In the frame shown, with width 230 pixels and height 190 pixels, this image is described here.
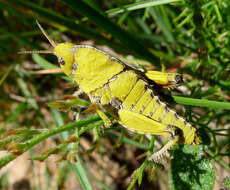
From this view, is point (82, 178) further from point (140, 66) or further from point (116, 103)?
point (140, 66)

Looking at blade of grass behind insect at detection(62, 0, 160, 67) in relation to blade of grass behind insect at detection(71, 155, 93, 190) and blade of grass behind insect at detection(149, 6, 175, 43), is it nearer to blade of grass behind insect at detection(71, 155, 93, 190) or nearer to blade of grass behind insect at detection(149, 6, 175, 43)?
blade of grass behind insect at detection(149, 6, 175, 43)

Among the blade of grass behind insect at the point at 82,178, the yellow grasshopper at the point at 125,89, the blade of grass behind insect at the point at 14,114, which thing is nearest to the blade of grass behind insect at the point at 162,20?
the yellow grasshopper at the point at 125,89

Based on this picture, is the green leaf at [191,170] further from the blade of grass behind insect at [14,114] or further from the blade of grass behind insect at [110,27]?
the blade of grass behind insect at [14,114]

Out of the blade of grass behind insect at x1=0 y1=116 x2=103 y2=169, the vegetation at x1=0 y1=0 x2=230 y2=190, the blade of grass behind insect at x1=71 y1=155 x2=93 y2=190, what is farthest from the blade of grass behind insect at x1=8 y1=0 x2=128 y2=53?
the blade of grass behind insect at x1=71 y1=155 x2=93 y2=190

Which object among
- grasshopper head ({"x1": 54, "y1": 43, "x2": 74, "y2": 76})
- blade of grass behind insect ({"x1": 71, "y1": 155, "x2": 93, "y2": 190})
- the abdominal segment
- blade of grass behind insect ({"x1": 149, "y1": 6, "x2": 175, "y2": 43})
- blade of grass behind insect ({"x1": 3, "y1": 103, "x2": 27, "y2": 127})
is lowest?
blade of grass behind insect ({"x1": 71, "y1": 155, "x2": 93, "y2": 190})

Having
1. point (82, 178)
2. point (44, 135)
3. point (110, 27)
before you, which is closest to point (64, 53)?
point (110, 27)

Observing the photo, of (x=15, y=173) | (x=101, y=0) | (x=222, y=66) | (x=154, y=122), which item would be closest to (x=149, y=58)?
(x=222, y=66)
